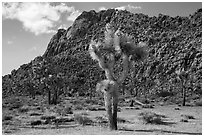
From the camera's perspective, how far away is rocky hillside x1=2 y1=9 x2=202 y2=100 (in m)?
61.0

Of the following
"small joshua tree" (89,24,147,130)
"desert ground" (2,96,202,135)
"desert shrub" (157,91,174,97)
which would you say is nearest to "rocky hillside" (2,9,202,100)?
"desert shrub" (157,91,174,97)

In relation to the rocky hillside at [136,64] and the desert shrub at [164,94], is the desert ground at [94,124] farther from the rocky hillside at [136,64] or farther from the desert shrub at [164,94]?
the desert shrub at [164,94]

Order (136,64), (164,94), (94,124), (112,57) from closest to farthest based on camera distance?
1. (112,57)
2. (94,124)
3. (164,94)
4. (136,64)

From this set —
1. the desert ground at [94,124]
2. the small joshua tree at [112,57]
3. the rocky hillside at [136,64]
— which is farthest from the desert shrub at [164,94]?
the small joshua tree at [112,57]

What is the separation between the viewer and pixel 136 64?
248 feet

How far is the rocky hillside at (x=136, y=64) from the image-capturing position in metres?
61.0

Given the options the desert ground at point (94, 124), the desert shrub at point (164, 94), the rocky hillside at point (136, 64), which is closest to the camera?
the desert ground at point (94, 124)

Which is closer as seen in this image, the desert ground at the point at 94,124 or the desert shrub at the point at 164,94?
the desert ground at the point at 94,124

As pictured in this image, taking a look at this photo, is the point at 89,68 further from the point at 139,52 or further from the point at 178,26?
the point at 139,52

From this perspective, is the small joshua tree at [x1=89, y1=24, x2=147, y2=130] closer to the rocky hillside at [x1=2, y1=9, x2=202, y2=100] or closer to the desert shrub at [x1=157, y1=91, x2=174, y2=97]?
the rocky hillside at [x1=2, y1=9, x2=202, y2=100]

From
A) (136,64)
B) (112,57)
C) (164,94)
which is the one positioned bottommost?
(164,94)

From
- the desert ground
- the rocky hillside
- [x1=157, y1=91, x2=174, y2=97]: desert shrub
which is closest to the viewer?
the desert ground

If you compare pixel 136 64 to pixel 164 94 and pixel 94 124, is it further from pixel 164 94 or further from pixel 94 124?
pixel 94 124

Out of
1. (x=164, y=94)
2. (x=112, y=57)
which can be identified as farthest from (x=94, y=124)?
(x=164, y=94)
